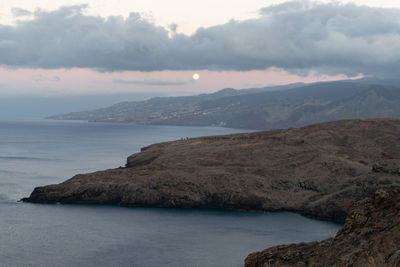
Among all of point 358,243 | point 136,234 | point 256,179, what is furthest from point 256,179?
point 358,243

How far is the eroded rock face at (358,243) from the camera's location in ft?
82.8

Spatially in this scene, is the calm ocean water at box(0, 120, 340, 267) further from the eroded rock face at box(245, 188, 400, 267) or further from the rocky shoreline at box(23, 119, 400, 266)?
the eroded rock face at box(245, 188, 400, 267)

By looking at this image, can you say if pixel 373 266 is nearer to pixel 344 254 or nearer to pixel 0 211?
pixel 344 254

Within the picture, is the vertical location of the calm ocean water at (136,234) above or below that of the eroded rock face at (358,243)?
below

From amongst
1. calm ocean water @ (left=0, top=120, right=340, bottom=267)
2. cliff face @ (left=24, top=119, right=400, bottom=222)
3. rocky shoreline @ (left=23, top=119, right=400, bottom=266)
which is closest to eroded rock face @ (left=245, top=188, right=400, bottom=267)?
calm ocean water @ (left=0, top=120, right=340, bottom=267)

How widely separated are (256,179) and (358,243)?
238 ft

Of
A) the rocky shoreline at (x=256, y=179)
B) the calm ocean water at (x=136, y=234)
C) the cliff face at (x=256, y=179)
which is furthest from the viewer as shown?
the cliff face at (x=256, y=179)

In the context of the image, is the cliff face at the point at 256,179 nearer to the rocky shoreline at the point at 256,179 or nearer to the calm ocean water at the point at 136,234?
the rocky shoreline at the point at 256,179

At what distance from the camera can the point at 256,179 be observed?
10069 centimetres

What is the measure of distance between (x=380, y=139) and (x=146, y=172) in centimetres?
6700

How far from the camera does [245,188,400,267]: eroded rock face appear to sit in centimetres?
2523

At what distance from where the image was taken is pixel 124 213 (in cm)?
8838

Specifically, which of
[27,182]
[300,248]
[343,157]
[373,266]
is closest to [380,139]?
[343,157]

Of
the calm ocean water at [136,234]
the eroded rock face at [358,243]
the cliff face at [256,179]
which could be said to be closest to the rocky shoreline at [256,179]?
the cliff face at [256,179]
